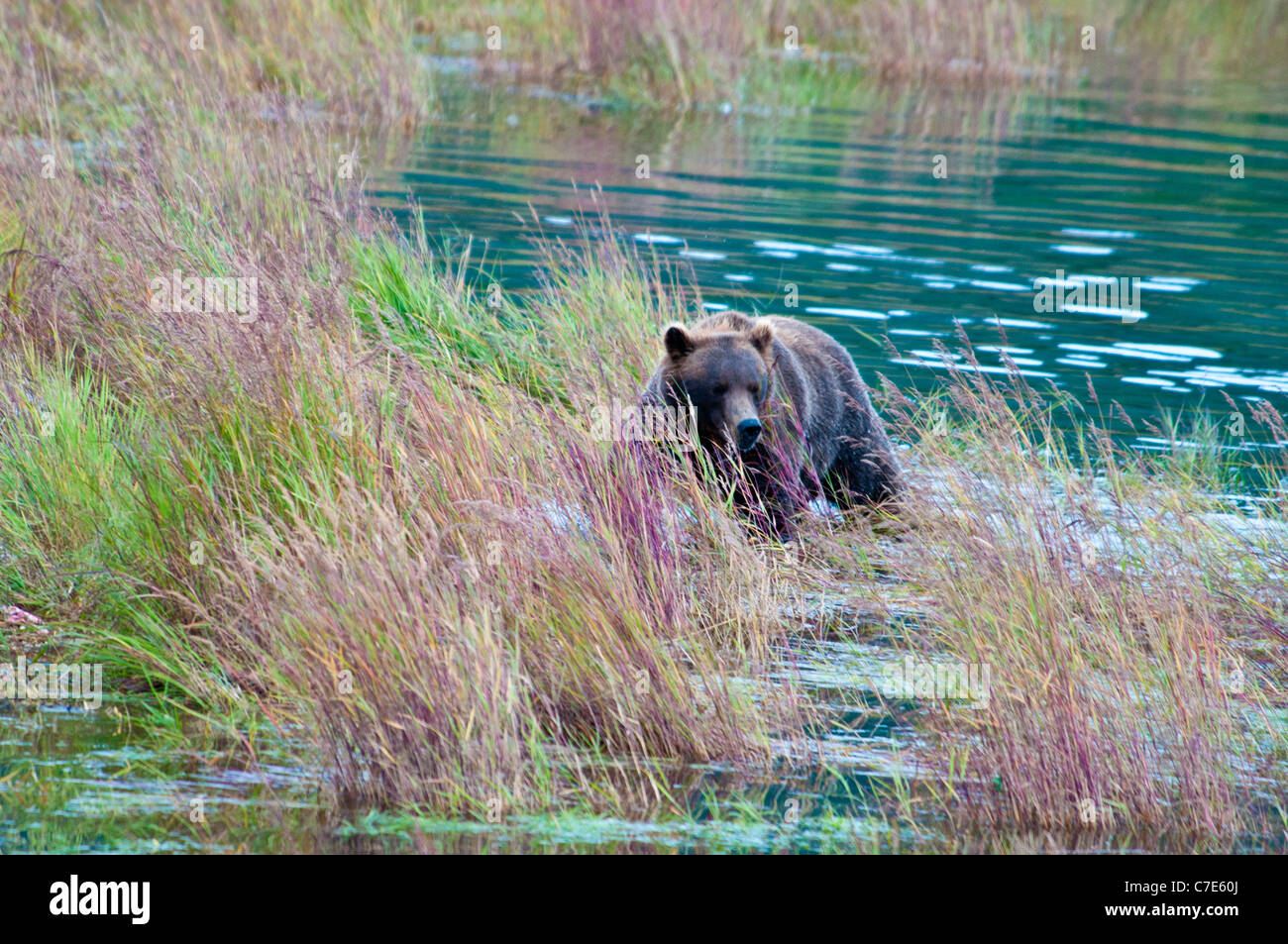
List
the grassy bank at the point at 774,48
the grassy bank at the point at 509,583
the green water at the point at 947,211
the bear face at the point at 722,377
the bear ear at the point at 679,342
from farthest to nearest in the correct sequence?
the grassy bank at the point at 774,48, the green water at the point at 947,211, the bear ear at the point at 679,342, the bear face at the point at 722,377, the grassy bank at the point at 509,583

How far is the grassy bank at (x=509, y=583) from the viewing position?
467 cm

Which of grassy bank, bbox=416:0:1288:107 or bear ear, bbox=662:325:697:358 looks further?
grassy bank, bbox=416:0:1288:107

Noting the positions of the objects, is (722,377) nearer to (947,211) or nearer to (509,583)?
(509,583)

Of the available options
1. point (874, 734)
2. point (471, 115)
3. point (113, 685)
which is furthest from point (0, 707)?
point (471, 115)

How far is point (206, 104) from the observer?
1126 centimetres

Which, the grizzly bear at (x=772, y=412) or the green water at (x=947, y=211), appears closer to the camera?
the grizzly bear at (x=772, y=412)

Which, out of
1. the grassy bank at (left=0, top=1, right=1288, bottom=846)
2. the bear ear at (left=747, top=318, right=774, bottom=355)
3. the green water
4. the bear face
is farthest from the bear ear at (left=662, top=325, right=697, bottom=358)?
the green water

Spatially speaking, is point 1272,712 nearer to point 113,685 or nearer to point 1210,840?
point 1210,840

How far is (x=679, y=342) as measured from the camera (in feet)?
23.9

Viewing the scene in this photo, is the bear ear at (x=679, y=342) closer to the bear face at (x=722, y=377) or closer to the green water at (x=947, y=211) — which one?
the bear face at (x=722, y=377)

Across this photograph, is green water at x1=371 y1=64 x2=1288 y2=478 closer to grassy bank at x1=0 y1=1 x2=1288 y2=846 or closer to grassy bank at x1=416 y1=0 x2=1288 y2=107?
grassy bank at x1=416 y1=0 x2=1288 y2=107

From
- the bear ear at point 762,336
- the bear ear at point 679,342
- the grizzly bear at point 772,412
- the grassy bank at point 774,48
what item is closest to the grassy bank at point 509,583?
the grizzly bear at point 772,412

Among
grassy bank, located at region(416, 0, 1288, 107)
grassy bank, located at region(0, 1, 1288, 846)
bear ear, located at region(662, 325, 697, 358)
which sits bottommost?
grassy bank, located at region(0, 1, 1288, 846)

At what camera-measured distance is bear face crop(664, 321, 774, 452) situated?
7.05 metres
